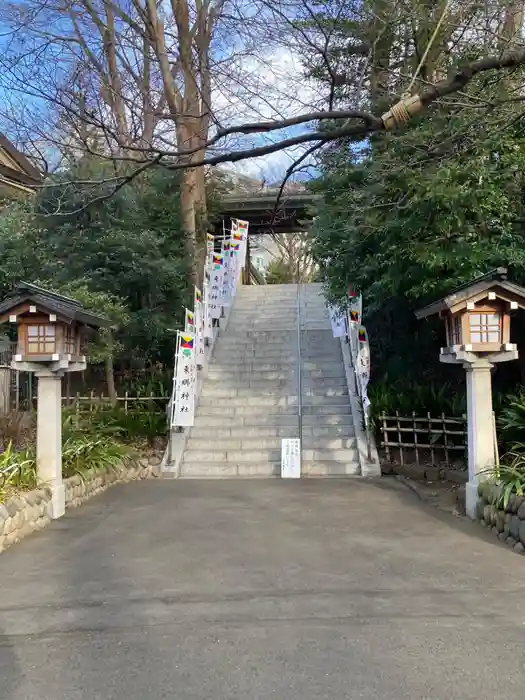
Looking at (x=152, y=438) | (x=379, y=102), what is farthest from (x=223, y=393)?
(x=379, y=102)

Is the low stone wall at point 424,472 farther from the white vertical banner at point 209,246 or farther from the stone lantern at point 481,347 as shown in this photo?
the white vertical banner at point 209,246

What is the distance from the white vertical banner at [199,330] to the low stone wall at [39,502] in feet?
9.69

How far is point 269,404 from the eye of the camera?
11.5 meters

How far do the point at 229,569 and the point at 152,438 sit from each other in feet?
19.1

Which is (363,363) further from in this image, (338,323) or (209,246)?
(209,246)

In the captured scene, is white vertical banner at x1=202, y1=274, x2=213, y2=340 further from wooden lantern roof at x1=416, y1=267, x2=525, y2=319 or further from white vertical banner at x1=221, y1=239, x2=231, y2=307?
wooden lantern roof at x1=416, y1=267, x2=525, y2=319

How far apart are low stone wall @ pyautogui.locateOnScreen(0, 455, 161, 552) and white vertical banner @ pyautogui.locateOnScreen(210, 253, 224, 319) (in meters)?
5.23

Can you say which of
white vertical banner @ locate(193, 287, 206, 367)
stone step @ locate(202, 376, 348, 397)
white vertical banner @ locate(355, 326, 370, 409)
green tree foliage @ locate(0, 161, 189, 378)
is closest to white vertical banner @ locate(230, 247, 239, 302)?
green tree foliage @ locate(0, 161, 189, 378)

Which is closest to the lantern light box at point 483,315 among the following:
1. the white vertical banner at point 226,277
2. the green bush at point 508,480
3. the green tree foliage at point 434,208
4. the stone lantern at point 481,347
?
the stone lantern at point 481,347

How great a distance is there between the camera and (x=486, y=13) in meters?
6.73

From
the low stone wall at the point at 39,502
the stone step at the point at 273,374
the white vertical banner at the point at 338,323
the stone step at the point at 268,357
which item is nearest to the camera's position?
the low stone wall at the point at 39,502

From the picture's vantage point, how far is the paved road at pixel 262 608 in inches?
130

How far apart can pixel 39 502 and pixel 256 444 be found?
14.6 feet

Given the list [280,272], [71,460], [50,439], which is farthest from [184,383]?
[280,272]
